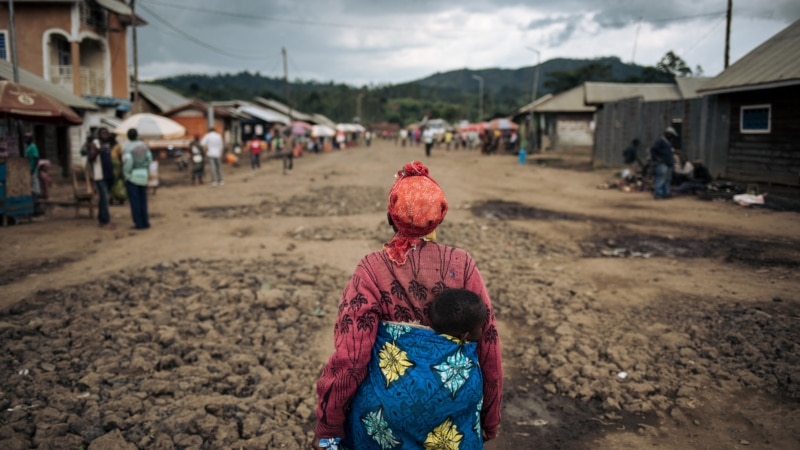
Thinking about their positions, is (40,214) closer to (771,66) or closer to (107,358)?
(107,358)

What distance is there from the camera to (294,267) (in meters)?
7.43

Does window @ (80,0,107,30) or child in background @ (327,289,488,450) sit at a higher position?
window @ (80,0,107,30)

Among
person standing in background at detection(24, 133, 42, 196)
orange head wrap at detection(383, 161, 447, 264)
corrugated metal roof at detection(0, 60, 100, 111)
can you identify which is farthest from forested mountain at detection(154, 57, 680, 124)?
orange head wrap at detection(383, 161, 447, 264)

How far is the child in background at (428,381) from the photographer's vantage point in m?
1.85

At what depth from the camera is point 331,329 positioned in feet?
18.1

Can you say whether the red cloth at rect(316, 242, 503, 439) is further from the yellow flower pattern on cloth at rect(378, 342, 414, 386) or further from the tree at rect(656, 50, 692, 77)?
the tree at rect(656, 50, 692, 77)

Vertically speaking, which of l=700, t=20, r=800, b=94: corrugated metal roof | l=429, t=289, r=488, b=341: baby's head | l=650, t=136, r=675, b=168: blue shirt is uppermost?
l=700, t=20, r=800, b=94: corrugated metal roof

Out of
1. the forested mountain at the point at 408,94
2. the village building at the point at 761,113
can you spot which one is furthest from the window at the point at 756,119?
the forested mountain at the point at 408,94

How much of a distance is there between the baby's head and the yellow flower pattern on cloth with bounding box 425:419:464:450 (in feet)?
1.01

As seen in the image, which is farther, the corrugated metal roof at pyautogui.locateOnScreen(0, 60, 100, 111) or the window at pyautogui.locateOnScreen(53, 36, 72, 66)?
the window at pyautogui.locateOnScreen(53, 36, 72, 66)

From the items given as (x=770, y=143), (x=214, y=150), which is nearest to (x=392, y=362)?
(x=770, y=143)

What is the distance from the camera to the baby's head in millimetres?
1850

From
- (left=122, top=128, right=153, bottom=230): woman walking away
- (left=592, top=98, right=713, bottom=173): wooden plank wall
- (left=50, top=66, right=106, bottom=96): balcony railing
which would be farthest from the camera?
(left=50, top=66, right=106, bottom=96): balcony railing

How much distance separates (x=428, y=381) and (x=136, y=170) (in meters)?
8.76
